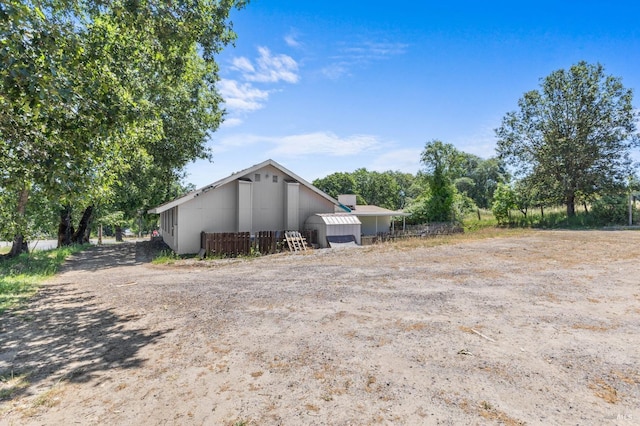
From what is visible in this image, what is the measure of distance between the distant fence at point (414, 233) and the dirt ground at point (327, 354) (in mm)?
12078

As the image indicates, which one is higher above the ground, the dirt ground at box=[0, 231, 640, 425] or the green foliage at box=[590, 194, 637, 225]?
the green foliage at box=[590, 194, 637, 225]

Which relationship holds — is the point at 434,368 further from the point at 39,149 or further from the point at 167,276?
the point at 167,276

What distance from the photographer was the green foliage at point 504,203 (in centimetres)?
3161

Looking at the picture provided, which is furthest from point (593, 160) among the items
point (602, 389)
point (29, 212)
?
point (29, 212)

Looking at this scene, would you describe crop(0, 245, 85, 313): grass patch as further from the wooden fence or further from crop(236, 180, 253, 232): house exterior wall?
crop(236, 180, 253, 232): house exterior wall

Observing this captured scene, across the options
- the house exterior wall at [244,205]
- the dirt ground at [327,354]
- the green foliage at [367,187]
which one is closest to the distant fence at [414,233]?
the house exterior wall at [244,205]

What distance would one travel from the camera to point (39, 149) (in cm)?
539

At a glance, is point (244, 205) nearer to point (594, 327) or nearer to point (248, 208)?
point (248, 208)

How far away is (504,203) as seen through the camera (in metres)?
31.6

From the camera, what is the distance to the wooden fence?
15.5m

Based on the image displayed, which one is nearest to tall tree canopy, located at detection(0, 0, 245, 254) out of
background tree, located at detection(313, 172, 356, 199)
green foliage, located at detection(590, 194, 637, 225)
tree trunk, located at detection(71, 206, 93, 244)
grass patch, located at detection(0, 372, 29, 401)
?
grass patch, located at detection(0, 372, 29, 401)

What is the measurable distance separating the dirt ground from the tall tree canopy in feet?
8.33

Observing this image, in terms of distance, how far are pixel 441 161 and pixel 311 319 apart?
30.0m

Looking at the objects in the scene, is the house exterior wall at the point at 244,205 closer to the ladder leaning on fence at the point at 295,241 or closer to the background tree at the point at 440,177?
the ladder leaning on fence at the point at 295,241
